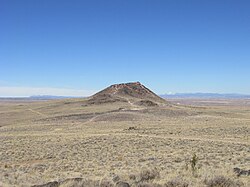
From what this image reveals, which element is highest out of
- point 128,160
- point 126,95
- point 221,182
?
point 126,95

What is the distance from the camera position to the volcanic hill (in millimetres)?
92519

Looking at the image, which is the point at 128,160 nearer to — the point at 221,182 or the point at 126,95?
the point at 221,182

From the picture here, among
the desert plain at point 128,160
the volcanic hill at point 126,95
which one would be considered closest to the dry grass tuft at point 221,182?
the desert plain at point 128,160

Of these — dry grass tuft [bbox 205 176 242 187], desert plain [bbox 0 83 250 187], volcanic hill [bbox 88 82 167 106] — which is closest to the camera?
dry grass tuft [bbox 205 176 242 187]

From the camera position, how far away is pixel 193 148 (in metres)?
25.4

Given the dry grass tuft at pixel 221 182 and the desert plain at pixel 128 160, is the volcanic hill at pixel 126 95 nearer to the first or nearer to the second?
the desert plain at pixel 128 160

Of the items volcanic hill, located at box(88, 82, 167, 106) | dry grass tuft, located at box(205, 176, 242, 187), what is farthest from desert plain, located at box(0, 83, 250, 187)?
volcanic hill, located at box(88, 82, 167, 106)

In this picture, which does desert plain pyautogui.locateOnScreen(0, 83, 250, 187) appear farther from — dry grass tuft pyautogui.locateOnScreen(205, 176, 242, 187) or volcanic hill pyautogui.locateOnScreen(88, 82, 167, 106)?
volcanic hill pyautogui.locateOnScreen(88, 82, 167, 106)

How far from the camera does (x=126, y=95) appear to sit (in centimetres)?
10125

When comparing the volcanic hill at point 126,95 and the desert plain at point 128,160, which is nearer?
the desert plain at point 128,160

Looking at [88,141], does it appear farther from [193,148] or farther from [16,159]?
[193,148]

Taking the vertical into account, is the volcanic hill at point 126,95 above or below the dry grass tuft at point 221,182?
above

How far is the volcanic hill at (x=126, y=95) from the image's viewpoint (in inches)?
3642

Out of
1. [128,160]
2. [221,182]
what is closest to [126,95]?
[128,160]
